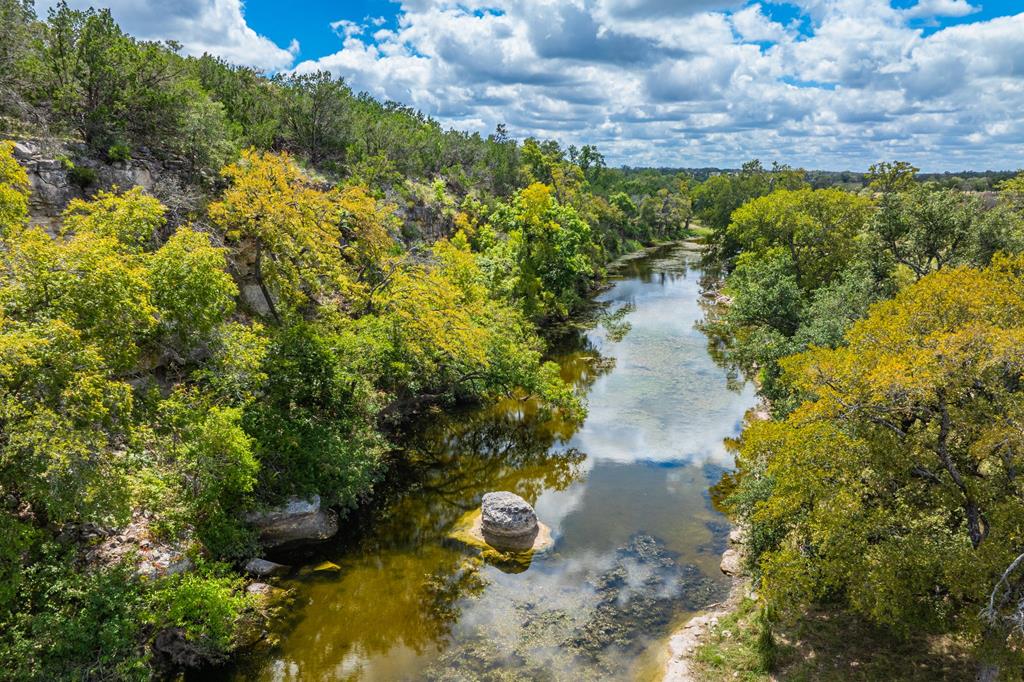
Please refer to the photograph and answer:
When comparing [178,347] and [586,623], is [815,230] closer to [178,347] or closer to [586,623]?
[586,623]

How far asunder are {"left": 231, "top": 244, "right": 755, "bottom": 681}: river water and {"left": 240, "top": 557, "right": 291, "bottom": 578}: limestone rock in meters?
0.64

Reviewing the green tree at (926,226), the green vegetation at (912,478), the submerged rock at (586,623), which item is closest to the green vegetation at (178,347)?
the submerged rock at (586,623)

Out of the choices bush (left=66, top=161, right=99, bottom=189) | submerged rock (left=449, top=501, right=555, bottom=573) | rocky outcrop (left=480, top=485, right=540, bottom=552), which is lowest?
submerged rock (left=449, top=501, right=555, bottom=573)

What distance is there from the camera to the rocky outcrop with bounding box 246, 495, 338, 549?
18312 mm

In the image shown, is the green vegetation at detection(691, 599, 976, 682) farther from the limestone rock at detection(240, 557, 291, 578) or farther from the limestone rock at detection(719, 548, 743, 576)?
the limestone rock at detection(240, 557, 291, 578)

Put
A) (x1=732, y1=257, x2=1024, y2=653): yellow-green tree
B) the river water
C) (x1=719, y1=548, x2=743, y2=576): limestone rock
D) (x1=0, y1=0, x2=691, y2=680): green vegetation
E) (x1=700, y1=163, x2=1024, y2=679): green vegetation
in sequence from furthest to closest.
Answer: (x1=719, y1=548, x2=743, y2=576): limestone rock < the river water < (x1=0, y1=0, x2=691, y2=680): green vegetation < (x1=732, y1=257, x2=1024, y2=653): yellow-green tree < (x1=700, y1=163, x2=1024, y2=679): green vegetation

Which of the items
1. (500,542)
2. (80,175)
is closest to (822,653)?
(500,542)

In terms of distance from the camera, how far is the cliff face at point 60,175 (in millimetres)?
20469

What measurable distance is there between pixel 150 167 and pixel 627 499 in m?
25.1

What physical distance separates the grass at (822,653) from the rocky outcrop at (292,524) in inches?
494

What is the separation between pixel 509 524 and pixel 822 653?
32.4 feet

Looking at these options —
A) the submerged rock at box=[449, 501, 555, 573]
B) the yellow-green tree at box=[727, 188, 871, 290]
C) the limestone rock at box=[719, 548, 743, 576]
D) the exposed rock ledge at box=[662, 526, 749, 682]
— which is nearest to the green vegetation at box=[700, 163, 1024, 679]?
the exposed rock ledge at box=[662, 526, 749, 682]

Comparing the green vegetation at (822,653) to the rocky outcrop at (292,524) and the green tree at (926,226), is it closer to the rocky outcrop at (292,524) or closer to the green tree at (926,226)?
the rocky outcrop at (292,524)

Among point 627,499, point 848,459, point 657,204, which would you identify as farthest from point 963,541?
point 657,204
